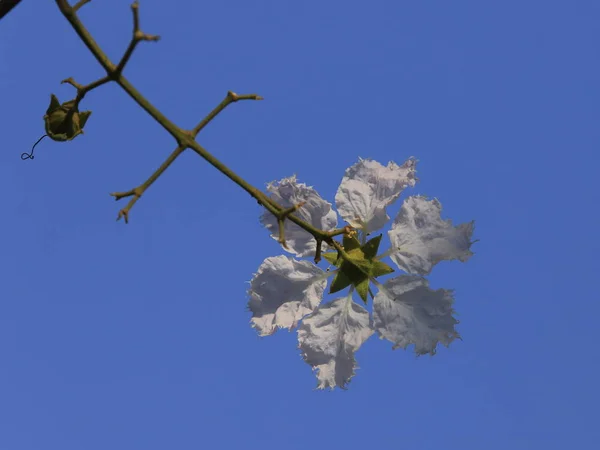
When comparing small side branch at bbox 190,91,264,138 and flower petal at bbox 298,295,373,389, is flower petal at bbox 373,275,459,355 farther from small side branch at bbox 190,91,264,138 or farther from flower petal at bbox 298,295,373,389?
small side branch at bbox 190,91,264,138

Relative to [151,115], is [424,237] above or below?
above

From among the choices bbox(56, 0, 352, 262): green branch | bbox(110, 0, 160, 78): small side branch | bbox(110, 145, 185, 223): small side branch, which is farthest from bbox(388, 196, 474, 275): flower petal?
bbox(110, 0, 160, 78): small side branch

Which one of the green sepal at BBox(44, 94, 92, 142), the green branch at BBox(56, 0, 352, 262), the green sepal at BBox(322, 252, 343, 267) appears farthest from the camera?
the green sepal at BBox(322, 252, 343, 267)

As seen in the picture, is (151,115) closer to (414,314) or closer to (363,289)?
(363,289)

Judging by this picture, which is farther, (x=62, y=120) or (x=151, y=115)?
(x=62, y=120)

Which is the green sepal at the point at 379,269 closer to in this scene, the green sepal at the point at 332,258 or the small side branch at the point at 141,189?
the green sepal at the point at 332,258

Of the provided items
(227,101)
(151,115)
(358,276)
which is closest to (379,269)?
(358,276)

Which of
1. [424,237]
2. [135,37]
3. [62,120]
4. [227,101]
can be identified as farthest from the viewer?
[424,237]

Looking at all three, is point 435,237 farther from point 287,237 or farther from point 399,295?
point 287,237
